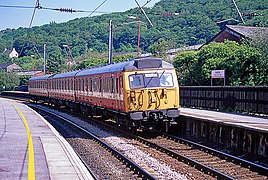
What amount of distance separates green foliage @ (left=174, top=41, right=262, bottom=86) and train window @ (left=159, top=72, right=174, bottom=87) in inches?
351

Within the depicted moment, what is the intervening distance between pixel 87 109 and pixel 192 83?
8.84m

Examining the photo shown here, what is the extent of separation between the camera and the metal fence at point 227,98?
852 inches

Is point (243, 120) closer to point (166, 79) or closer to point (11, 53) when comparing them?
point (166, 79)

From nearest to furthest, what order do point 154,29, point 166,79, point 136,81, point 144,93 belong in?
point 144,93, point 136,81, point 166,79, point 154,29

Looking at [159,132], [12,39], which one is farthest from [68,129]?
[12,39]

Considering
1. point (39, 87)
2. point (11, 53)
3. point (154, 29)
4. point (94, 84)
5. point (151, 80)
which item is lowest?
point (39, 87)

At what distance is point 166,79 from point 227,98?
7277 millimetres

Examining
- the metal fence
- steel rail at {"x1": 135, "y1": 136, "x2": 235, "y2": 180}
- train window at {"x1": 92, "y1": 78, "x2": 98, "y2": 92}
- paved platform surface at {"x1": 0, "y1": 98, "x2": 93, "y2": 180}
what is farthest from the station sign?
paved platform surface at {"x1": 0, "y1": 98, "x2": 93, "y2": 180}

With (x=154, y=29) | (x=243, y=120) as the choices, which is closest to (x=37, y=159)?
(x=243, y=120)

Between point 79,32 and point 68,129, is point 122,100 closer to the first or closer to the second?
point 68,129

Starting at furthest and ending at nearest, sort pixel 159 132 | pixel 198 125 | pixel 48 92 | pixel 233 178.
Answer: pixel 48 92, pixel 159 132, pixel 198 125, pixel 233 178

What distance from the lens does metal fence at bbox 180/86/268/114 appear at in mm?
21641

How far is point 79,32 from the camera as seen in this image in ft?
264

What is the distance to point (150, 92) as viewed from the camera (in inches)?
735
